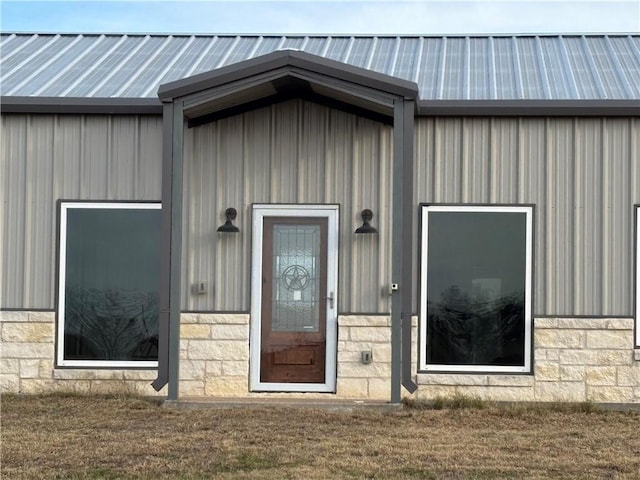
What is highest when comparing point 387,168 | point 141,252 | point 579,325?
point 387,168

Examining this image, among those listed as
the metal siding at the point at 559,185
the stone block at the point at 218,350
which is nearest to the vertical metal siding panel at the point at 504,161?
the metal siding at the point at 559,185

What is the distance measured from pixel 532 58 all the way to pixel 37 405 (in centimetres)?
679

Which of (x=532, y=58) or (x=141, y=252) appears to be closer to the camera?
(x=141, y=252)

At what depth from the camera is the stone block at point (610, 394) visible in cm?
973

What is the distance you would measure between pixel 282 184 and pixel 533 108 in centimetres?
264

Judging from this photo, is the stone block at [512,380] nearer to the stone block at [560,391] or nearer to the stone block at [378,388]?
the stone block at [560,391]

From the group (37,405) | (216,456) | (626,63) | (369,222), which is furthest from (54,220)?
(626,63)

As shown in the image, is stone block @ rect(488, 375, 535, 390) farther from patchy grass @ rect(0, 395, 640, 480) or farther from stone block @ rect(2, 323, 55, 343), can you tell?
stone block @ rect(2, 323, 55, 343)

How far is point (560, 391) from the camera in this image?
9766 mm

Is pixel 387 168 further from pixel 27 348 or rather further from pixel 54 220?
pixel 27 348

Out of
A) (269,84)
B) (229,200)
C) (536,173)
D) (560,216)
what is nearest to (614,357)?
(560,216)

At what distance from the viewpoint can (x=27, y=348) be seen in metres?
10.0

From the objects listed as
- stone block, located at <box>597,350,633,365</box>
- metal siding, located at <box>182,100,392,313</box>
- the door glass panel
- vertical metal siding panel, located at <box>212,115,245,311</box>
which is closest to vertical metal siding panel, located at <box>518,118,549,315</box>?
stone block, located at <box>597,350,633,365</box>

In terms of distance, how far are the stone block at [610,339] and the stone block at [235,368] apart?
3445 millimetres
